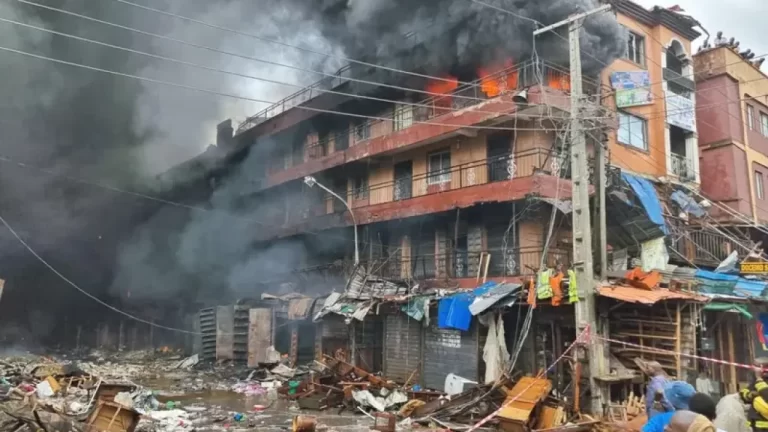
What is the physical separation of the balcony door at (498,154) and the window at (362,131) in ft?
22.4

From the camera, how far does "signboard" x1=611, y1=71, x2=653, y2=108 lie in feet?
66.7

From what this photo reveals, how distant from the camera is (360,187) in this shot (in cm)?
2448

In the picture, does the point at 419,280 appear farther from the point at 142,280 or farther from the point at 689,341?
the point at 142,280

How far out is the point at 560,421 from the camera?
11.1 meters

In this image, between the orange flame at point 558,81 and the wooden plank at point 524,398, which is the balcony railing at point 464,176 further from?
the wooden plank at point 524,398

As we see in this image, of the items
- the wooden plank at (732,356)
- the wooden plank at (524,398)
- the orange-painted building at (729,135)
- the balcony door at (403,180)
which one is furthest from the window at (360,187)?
the orange-painted building at (729,135)

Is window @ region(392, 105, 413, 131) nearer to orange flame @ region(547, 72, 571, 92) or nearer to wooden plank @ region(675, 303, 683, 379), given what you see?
orange flame @ region(547, 72, 571, 92)

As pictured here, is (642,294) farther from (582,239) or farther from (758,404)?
(758,404)

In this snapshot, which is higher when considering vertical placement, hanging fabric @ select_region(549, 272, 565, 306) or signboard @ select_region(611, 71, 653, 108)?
signboard @ select_region(611, 71, 653, 108)

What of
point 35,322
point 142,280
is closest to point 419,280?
point 142,280

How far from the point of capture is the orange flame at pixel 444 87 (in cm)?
2095

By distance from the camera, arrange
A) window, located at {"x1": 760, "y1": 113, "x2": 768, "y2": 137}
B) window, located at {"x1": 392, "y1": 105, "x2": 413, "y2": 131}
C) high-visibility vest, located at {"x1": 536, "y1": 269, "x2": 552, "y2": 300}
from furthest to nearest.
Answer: window, located at {"x1": 760, "y1": 113, "x2": 768, "y2": 137}
window, located at {"x1": 392, "y1": 105, "x2": 413, "y2": 131}
high-visibility vest, located at {"x1": 536, "y1": 269, "x2": 552, "y2": 300}

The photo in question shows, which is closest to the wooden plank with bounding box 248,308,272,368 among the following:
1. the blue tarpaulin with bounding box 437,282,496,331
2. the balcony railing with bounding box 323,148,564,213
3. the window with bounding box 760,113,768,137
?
the balcony railing with bounding box 323,148,564,213

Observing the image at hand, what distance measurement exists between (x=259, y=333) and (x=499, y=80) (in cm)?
1261
